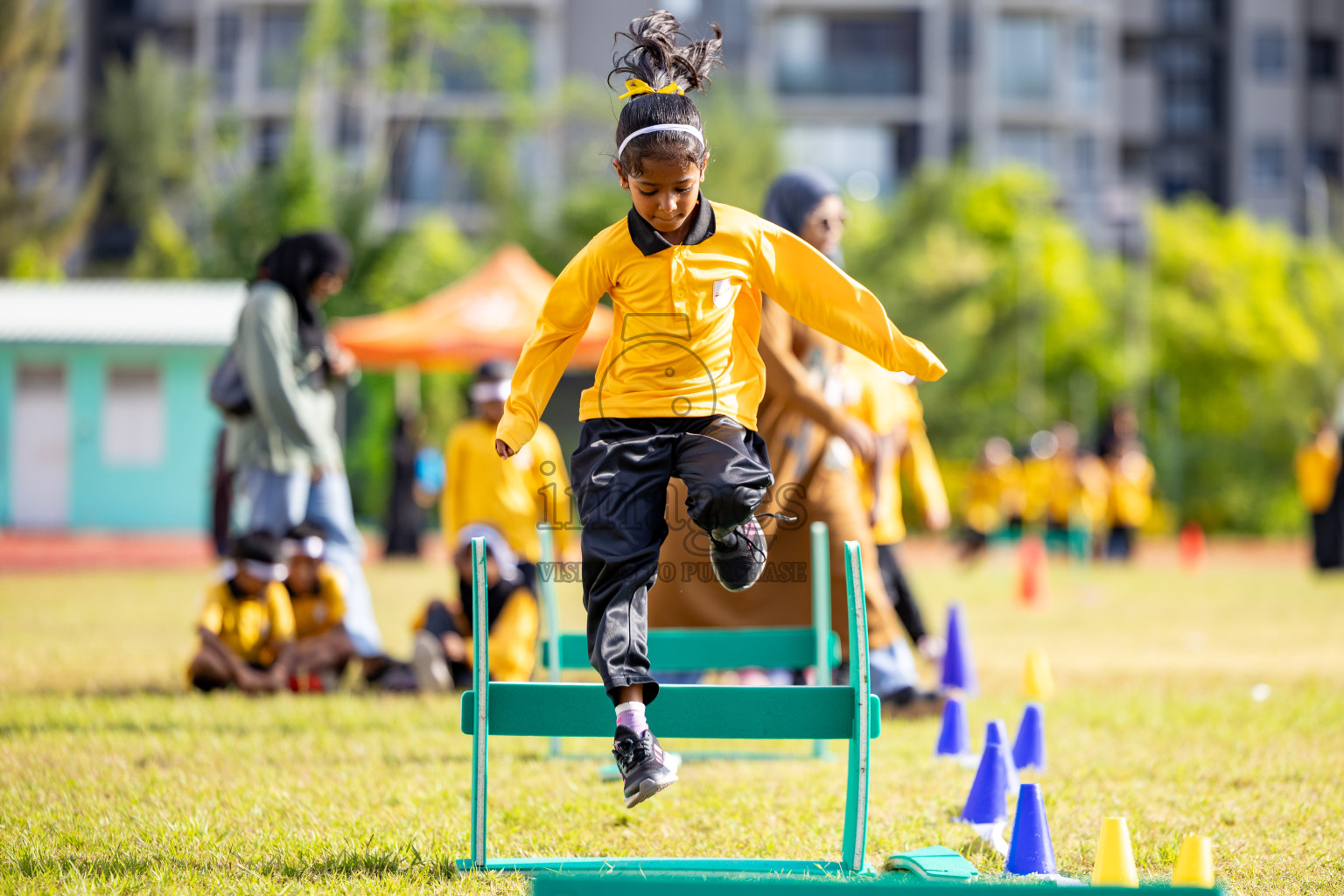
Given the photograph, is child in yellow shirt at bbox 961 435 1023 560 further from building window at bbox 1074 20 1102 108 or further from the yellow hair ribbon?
building window at bbox 1074 20 1102 108

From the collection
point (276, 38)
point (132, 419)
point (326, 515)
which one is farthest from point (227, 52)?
point (326, 515)

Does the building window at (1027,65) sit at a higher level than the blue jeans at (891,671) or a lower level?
higher

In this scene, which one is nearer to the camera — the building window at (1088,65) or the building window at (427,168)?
the building window at (427,168)

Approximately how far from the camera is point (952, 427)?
99.4 ft

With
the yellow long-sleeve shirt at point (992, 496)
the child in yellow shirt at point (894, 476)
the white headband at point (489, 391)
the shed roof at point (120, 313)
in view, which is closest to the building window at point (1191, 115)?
the yellow long-sleeve shirt at point (992, 496)

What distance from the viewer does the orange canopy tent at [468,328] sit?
1706 cm

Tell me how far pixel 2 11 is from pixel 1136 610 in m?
33.1

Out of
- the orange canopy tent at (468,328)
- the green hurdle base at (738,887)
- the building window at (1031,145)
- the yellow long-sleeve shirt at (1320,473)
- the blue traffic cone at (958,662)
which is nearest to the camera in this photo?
the green hurdle base at (738,887)

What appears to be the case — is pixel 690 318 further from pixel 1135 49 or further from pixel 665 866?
pixel 1135 49

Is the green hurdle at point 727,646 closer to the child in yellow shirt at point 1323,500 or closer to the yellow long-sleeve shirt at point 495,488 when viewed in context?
the yellow long-sleeve shirt at point 495,488

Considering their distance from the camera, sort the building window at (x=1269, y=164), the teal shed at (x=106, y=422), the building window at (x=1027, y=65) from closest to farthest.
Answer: the teal shed at (x=106, y=422)
the building window at (x=1027, y=65)
the building window at (x=1269, y=164)

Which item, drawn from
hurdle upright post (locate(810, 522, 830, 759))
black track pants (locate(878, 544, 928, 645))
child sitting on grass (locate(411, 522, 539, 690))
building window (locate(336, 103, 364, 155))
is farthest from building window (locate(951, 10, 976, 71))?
hurdle upright post (locate(810, 522, 830, 759))

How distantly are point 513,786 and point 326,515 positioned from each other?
10.8 ft

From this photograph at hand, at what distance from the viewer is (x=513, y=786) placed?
5375 millimetres
